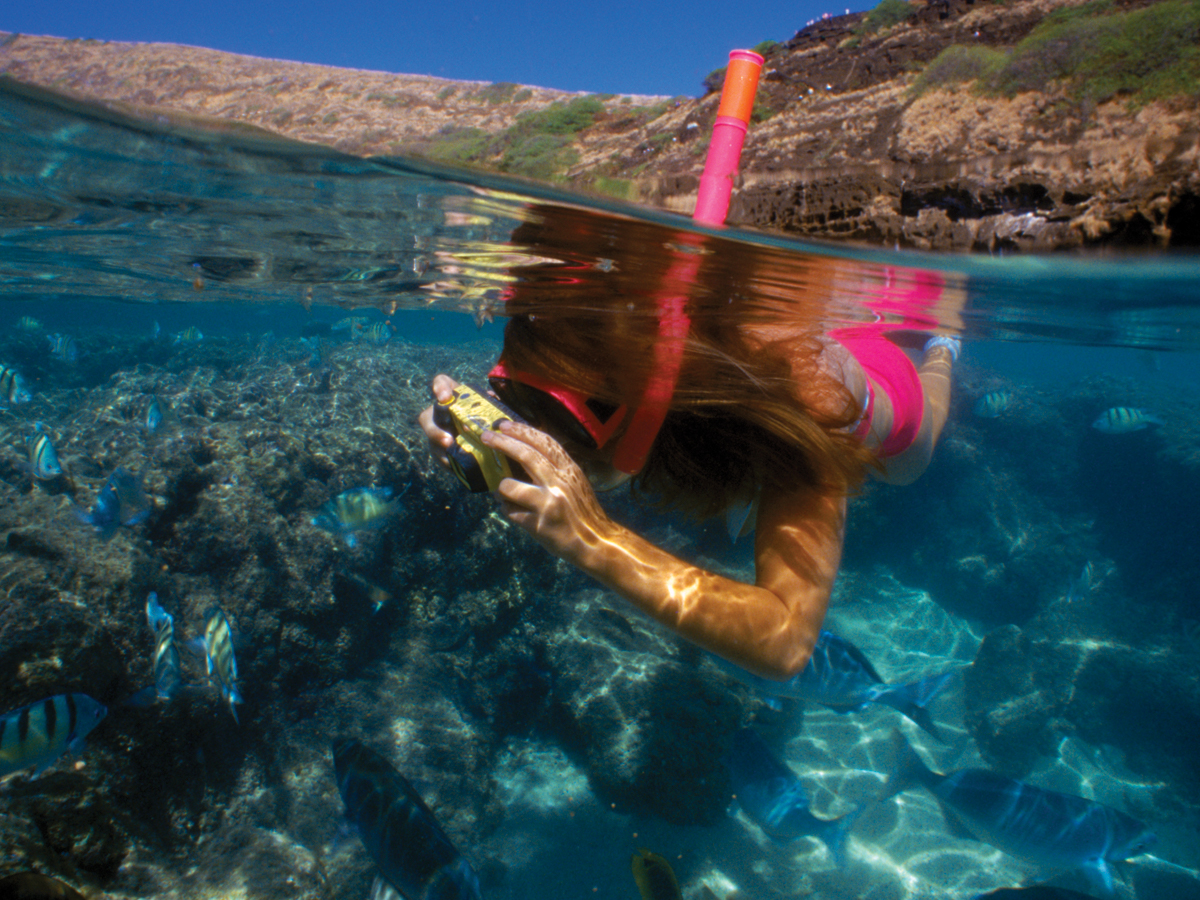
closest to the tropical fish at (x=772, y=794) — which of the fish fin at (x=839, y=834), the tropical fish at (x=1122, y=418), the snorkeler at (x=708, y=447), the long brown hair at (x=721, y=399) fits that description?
the fish fin at (x=839, y=834)

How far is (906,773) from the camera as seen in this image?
7.02 metres

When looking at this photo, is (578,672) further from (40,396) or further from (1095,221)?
(40,396)

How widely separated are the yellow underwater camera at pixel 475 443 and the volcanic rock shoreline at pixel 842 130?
89.7 inches

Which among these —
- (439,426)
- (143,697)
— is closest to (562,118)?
(439,426)

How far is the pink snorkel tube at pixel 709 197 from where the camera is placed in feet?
7.34

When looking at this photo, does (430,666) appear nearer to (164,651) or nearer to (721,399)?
(164,651)

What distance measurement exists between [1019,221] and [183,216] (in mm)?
9525

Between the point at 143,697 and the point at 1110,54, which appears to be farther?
the point at 143,697

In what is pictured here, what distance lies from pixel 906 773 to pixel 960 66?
7.93 metres

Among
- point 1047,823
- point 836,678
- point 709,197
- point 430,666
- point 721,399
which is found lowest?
point 430,666

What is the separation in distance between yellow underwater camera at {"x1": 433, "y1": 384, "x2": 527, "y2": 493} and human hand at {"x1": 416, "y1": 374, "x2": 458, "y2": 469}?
0.03 metres

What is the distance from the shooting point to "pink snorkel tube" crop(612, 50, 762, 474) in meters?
2.24

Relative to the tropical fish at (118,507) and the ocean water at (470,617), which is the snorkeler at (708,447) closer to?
the ocean water at (470,617)

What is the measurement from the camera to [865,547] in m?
12.1
